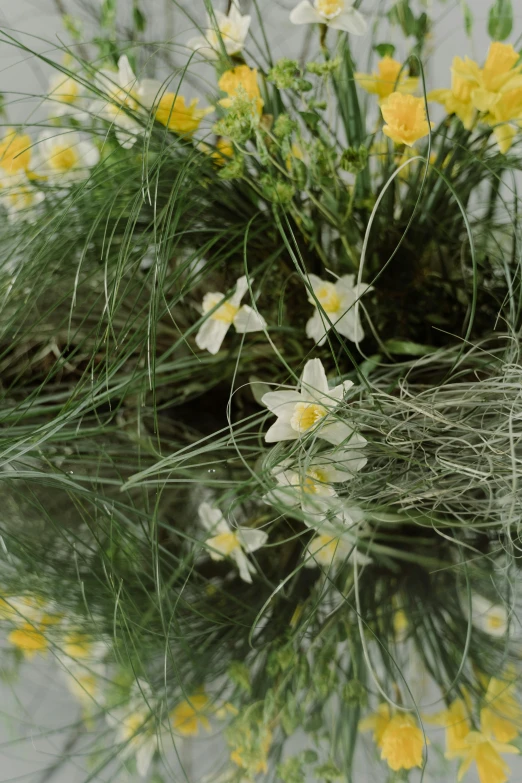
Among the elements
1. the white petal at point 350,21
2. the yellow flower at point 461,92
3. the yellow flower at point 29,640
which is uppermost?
the white petal at point 350,21

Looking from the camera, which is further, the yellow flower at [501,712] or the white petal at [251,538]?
the white petal at [251,538]

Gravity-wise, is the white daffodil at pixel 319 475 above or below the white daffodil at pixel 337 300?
below

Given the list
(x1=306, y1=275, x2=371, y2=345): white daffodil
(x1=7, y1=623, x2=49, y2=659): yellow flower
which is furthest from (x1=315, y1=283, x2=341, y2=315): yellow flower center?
(x1=7, y1=623, x2=49, y2=659): yellow flower

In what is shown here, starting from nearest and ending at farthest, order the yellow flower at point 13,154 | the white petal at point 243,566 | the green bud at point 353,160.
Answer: the white petal at point 243,566 < the green bud at point 353,160 < the yellow flower at point 13,154

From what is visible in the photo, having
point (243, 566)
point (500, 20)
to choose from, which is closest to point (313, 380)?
point (243, 566)

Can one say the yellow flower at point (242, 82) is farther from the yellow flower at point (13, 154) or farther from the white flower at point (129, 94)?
the yellow flower at point (13, 154)

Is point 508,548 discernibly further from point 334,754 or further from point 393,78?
point 393,78

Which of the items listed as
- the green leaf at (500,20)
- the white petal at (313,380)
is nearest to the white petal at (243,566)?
the white petal at (313,380)

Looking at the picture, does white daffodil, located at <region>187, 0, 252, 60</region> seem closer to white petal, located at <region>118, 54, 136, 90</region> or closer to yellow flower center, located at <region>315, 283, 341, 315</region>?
white petal, located at <region>118, 54, 136, 90</region>
